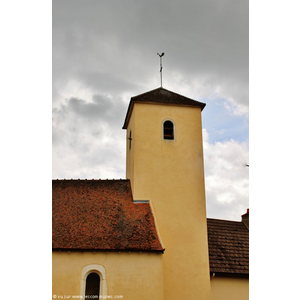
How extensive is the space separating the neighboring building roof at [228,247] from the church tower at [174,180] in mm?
1274

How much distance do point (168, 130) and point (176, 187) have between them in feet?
9.57

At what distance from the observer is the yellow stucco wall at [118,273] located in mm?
12406

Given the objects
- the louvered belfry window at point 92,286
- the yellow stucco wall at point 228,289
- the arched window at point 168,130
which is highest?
the arched window at point 168,130

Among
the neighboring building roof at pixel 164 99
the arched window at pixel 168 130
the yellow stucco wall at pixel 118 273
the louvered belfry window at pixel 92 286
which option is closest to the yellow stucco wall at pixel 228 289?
the yellow stucco wall at pixel 118 273

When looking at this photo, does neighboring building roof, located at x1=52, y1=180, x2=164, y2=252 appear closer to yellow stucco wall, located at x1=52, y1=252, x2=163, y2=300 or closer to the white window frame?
yellow stucco wall, located at x1=52, y1=252, x2=163, y2=300

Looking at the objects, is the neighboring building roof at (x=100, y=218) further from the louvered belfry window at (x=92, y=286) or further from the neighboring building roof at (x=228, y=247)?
the neighboring building roof at (x=228, y=247)

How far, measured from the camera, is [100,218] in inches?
556

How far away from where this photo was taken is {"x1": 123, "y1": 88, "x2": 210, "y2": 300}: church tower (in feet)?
46.9

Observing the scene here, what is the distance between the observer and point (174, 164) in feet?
52.6

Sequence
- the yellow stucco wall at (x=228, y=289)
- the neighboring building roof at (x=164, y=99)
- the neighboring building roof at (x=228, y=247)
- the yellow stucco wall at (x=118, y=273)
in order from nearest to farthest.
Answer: the yellow stucco wall at (x=118, y=273)
the yellow stucco wall at (x=228, y=289)
the neighboring building roof at (x=228, y=247)
the neighboring building roof at (x=164, y=99)

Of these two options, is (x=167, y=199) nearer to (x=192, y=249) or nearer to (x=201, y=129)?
(x=192, y=249)

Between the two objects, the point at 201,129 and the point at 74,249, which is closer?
the point at 74,249
